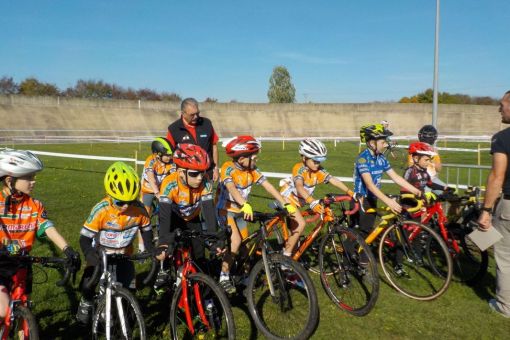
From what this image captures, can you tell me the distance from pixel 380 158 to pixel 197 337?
3588mm

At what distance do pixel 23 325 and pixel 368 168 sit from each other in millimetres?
4495

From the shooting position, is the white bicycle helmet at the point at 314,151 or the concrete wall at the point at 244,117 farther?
the concrete wall at the point at 244,117

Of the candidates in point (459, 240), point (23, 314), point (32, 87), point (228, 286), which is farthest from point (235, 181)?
point (32, 87)

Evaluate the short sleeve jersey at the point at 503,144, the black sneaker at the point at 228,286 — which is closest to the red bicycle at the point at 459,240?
the short sleeve jersey at the point at 503,144

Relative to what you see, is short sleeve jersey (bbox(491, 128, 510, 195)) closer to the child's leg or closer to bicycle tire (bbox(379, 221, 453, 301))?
bicycle tire (bbox(379, 221, 453, 301))

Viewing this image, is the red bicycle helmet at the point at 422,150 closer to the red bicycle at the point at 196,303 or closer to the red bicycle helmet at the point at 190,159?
the red bicycle helmet at the point at 190,159

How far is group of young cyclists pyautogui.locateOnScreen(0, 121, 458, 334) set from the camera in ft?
12.0

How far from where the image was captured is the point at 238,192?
Answer: 5.17m

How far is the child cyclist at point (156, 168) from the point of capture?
6.61m

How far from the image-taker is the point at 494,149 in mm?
4488

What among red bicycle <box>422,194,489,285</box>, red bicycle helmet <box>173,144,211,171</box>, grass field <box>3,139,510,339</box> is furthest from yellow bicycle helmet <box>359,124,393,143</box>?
red bicycle helmet <box>173,144,211,171</box>

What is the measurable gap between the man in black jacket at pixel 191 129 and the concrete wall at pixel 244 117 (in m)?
42.7

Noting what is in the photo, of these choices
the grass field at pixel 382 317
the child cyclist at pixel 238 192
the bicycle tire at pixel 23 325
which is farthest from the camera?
the child cyclist at pixel 238 192

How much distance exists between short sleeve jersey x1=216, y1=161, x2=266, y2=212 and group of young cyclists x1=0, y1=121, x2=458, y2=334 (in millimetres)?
14
